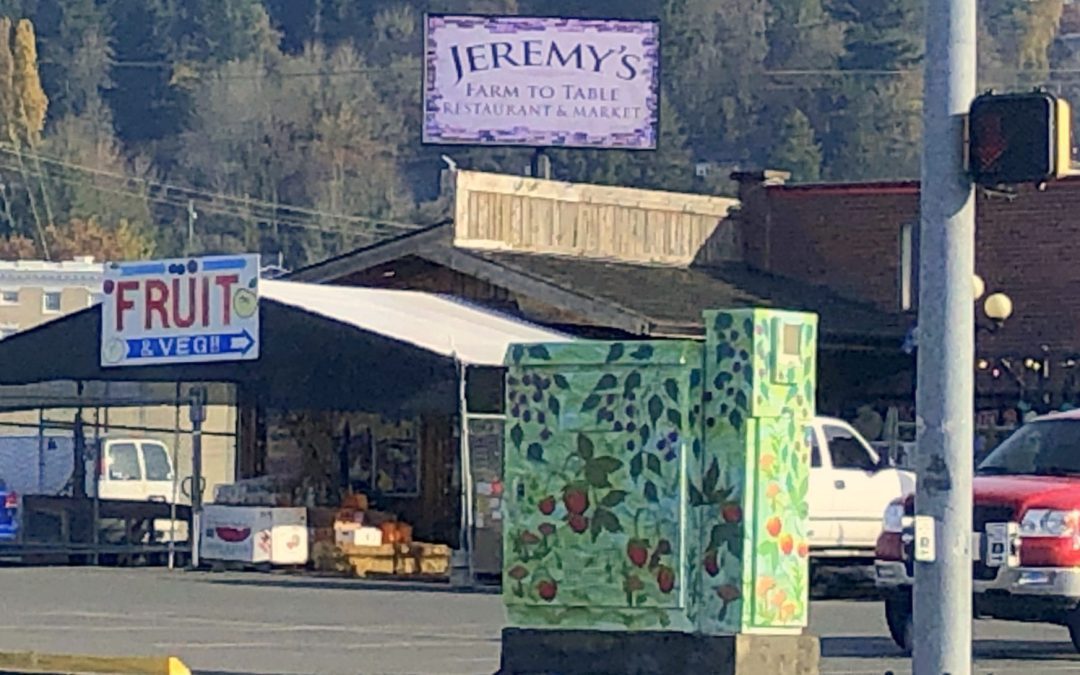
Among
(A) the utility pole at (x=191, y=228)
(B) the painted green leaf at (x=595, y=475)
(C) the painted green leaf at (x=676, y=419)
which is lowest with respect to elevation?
(B) the painted green leaf at (x=595, y=475)

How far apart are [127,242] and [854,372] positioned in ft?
230

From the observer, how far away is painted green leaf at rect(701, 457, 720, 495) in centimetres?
1617

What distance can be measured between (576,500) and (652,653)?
3.56 ft

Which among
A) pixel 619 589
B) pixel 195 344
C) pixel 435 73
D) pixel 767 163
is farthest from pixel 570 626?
pixel 767 163

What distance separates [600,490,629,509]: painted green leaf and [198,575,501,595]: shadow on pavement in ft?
40.5

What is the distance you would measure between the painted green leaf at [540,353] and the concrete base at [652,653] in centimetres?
176

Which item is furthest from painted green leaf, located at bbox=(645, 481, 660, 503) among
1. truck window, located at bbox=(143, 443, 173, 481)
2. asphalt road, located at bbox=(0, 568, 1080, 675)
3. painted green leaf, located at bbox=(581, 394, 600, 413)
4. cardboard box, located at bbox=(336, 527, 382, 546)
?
truck window, located at bbox=(143, 443, 173, 481)

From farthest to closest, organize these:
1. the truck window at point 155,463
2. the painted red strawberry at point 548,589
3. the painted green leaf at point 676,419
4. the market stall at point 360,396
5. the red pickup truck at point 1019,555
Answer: the truck window at point 155,463, the market stall at point 360,396, the red pickup truck at point 1019,555, the painted red strawberry at point 548,589, the painted green leaf at point 676,419

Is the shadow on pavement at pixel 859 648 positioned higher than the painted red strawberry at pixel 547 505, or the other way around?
the painted red strawberry at pixel 547 505

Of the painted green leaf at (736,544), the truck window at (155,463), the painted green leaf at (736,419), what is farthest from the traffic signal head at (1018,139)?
the truck window at (155,463)

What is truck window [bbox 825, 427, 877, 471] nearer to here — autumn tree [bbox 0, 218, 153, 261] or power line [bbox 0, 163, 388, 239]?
power line [bbox 0, 163, 388, 239]

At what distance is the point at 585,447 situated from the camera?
16562mm

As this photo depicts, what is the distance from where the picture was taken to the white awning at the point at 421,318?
29.6 metres

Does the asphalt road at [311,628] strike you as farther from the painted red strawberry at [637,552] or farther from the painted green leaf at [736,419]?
the painted green leaf at [736,419]
